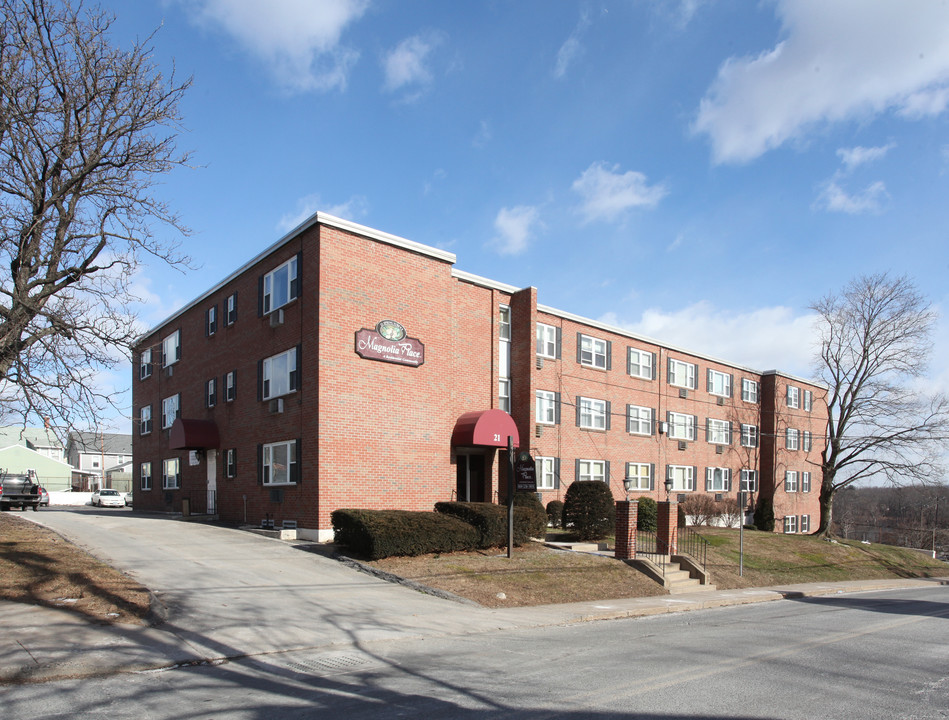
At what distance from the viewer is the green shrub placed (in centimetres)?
4064

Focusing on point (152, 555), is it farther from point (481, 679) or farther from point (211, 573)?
point (481, 679)

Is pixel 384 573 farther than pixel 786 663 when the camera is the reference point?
Yes

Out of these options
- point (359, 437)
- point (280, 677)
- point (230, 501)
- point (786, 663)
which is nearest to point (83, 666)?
point (280, 677)

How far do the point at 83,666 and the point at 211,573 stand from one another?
20.3 feet

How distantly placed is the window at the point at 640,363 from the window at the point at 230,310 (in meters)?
17.9

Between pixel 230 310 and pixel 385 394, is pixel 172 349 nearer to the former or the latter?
pixel 230 310

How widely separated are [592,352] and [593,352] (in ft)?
0.27

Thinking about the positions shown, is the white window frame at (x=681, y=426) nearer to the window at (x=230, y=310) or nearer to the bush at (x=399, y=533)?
the bush at (x=399, y=533)

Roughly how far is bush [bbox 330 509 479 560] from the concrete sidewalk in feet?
4.57

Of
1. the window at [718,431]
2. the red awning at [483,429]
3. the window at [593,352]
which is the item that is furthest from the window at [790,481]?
the red awning at [483,429]

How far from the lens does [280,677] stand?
8.13 meters

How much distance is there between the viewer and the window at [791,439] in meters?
43.5

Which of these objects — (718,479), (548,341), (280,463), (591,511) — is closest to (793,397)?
(718,479)

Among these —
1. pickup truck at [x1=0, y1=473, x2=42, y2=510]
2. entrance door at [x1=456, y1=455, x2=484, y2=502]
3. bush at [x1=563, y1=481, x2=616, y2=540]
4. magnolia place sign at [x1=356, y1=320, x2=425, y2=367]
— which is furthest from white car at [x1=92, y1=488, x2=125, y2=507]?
bush at [x1=563, y1=481, x2=616, y2=540]
